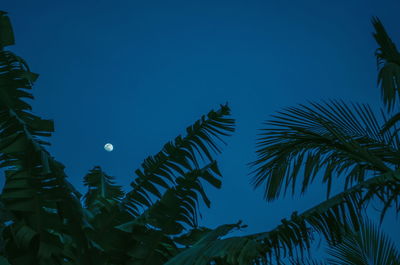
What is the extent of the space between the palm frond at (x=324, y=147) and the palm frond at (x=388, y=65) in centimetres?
18

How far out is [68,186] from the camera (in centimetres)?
277

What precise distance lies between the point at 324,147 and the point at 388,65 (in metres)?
0.74

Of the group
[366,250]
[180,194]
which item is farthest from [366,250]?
[180,194]

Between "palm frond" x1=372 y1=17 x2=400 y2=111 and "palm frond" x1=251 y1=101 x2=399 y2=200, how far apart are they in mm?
183

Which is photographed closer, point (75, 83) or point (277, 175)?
point (277, 175)

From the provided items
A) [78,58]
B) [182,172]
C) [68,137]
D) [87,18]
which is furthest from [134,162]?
[182,172]

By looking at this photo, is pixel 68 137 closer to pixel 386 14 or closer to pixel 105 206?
pixel 386 14

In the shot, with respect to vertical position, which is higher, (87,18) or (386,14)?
(87,18)

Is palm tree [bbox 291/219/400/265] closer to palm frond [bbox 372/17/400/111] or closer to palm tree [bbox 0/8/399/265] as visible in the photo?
palm tree [bbox 0/8/399/265]

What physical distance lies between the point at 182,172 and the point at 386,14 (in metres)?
45.8

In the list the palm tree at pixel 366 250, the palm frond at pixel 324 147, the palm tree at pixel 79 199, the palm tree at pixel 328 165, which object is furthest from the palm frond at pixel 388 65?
the palm tree at pixel 366 250

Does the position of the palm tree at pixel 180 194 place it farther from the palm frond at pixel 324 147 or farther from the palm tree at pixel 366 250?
the palm tree at pixel 366 250

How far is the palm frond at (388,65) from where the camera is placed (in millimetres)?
2885

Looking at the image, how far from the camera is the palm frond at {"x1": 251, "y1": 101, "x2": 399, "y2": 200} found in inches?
108
